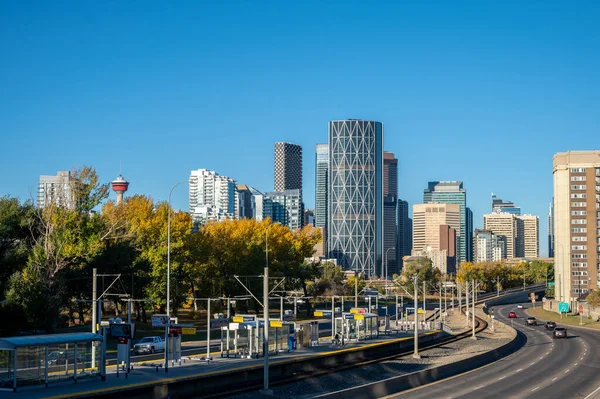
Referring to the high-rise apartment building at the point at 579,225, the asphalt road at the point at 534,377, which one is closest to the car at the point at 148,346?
the asphalt road at the point at 534,377

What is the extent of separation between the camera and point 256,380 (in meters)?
50.8

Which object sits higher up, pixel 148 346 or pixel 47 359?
pixel 47 359

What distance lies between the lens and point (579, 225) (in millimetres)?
176625

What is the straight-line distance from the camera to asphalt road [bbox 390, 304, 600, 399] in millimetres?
48312

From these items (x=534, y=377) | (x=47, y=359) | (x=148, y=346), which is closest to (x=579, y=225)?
(x=534, y=377)

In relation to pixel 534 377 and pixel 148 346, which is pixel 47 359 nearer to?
pixel 148 346

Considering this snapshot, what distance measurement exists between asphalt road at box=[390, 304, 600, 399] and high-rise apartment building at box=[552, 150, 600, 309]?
9184 centimetres

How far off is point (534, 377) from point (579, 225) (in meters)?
127

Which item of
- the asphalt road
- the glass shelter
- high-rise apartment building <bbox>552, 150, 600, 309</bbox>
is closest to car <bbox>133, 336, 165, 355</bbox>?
the glass shelter

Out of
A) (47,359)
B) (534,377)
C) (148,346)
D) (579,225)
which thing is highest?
(579,225)

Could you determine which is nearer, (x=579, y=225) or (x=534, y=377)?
(x=534, y=377)

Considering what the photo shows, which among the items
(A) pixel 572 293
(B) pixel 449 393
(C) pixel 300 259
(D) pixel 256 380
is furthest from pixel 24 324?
(A) pixel 572 293

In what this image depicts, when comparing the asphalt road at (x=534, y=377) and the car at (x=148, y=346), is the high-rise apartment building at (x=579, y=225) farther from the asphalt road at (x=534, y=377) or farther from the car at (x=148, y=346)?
the car at (x=148, y=346)

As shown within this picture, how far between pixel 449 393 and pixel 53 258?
121 feet
